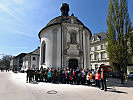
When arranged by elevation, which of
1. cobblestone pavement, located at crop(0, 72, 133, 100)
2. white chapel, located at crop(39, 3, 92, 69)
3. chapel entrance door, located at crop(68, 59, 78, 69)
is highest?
white chapel, located at crop(39, 3, 92, 69)

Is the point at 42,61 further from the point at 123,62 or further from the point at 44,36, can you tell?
the point at 123,62

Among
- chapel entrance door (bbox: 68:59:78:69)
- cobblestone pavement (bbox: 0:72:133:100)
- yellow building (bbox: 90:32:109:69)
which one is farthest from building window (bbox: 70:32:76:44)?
yellow building (bbox: 90:32:109:69)

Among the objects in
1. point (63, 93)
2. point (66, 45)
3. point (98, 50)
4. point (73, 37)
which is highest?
point (73, 37)

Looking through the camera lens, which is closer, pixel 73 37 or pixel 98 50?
pixel 73 37

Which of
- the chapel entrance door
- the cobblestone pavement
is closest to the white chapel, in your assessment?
the chapel entrance door

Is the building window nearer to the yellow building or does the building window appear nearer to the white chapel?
the white chapel

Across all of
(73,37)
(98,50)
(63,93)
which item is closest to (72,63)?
(73,37)

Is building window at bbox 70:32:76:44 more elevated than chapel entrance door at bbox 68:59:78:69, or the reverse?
building window at bbox 70:32:76:44

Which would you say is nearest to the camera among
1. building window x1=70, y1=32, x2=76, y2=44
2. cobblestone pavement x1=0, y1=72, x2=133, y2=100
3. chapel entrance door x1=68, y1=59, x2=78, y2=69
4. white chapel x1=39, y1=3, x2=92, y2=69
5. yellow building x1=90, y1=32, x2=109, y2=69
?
cobblestone pavement x1=0, y1=72, x2=133, y2=100

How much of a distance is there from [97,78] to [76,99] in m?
4.00

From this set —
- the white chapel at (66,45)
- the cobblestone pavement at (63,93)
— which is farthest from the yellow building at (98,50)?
the cobblestone pavement at (63,93)

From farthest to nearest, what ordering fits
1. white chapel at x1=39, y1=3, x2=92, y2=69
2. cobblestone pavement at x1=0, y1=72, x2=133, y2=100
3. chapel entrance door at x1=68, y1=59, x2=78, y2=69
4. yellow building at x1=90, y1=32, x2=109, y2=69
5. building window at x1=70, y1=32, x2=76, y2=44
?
yellow building at x1=90, y1=32, x2=109, y2=69
building window at x1=70, y1=32, x2=76, y2=44
chapel entrance door at x1=68, y1=59, x2=78, y2=69
white chapel at x1=39, y1=3, x2=92, y2=69
cobblestone pavement at x1=0, y1=72, x2=133, y2=100

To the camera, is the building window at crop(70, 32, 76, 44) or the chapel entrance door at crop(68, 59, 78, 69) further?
the building window at crop(70, 32, 76, 44)

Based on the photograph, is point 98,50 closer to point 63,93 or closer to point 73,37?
point 73,37
